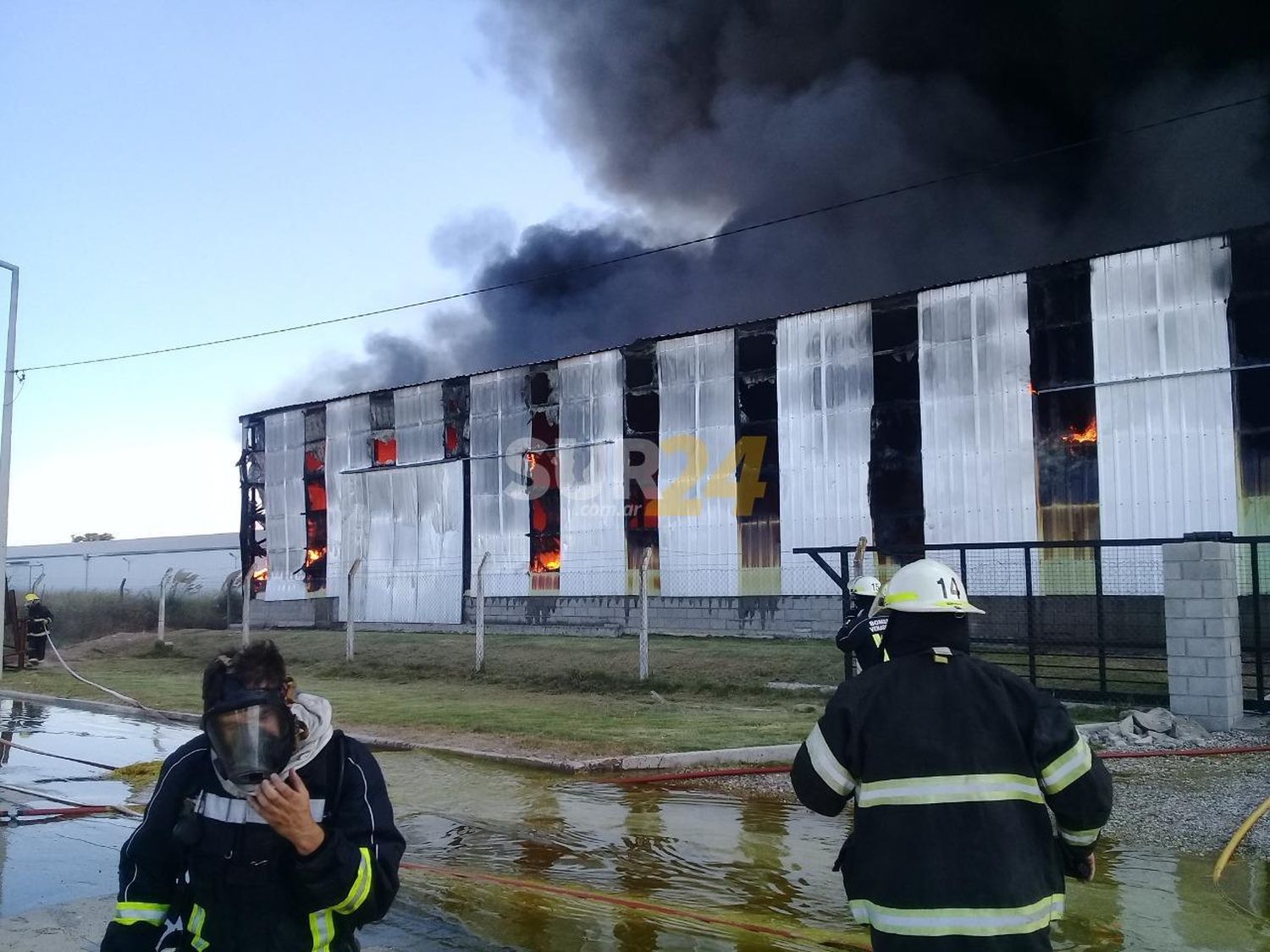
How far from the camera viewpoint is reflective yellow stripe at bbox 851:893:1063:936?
260 cm

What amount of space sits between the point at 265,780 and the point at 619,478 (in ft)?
73.0

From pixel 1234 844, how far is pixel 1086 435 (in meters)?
13.4

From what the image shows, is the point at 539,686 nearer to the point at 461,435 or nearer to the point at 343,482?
the point at 461,435

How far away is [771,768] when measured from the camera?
9.34 meters

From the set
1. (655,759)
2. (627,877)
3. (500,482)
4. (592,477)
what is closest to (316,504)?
(500,482)

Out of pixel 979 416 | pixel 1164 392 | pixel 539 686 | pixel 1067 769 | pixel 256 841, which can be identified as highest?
pixel 1164 392

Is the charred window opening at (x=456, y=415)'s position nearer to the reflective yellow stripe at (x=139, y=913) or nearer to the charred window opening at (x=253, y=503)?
the charred window opening at (x=253, y=503)

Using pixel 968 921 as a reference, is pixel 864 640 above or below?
above

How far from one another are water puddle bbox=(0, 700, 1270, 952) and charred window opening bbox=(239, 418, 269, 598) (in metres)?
24.0

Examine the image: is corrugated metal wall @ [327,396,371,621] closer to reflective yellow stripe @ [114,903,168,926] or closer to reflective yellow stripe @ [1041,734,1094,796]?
reflective yellow stripe @ [114,903,168,926]

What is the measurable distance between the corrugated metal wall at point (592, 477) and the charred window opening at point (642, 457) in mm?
195

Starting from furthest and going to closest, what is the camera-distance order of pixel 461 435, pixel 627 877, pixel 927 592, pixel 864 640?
1. pixel 461 435
2. pixel 864 640
3. pixel 627 877
4. pixel 927 592

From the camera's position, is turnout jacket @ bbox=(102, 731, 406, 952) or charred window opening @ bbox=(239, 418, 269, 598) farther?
charred window opening @ bbox=(239, 418, 269, 598)

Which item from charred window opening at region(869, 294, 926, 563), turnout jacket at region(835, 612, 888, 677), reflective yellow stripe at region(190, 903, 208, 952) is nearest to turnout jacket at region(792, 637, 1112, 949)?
reflective yellow stripe at region(190, 903, 208, 952)
